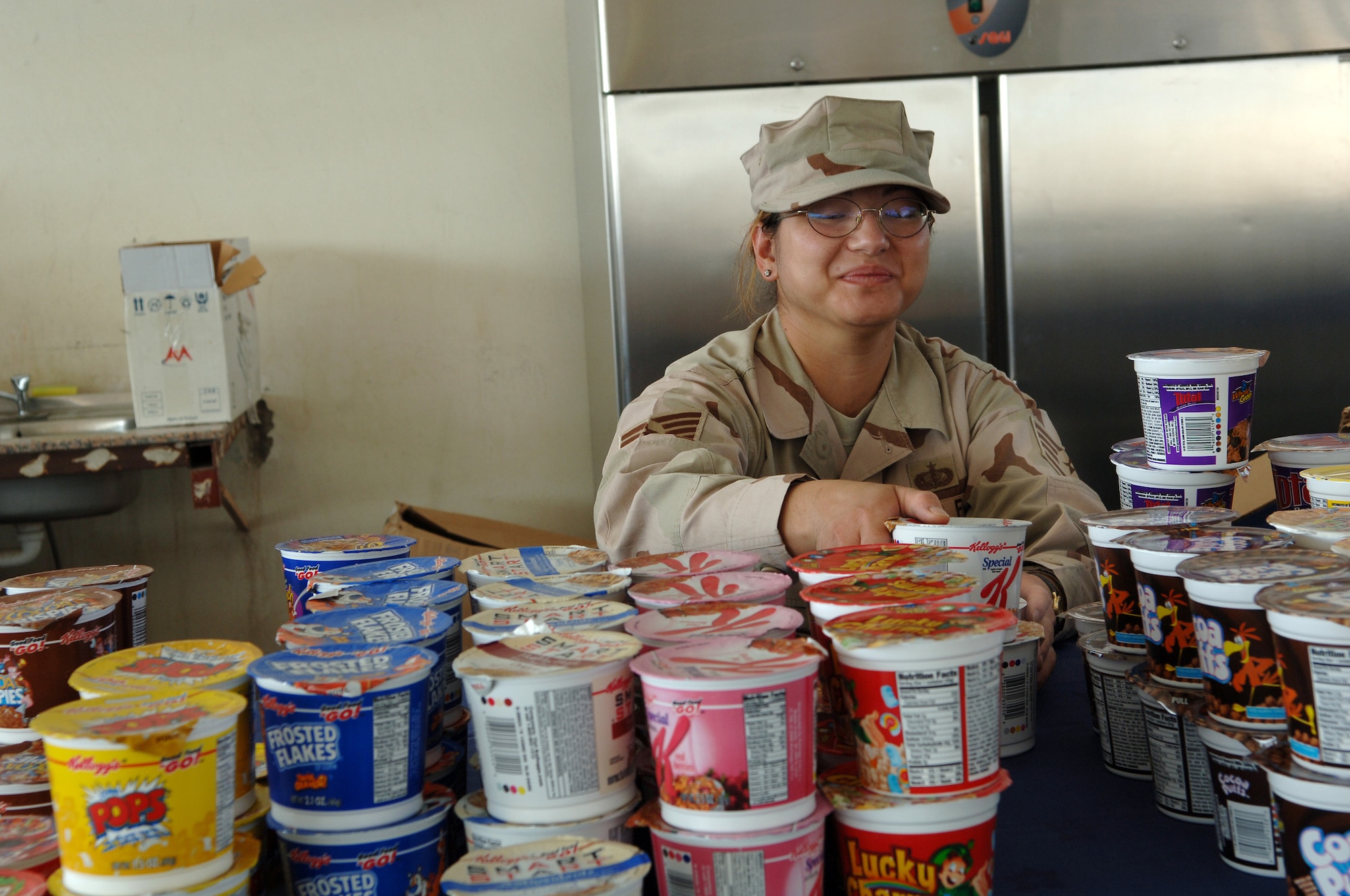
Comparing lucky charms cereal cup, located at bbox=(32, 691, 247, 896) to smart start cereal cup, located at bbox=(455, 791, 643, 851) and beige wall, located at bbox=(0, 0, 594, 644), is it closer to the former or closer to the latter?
smart start cereal cup, located at bbox=(455, 791, 643, 851)

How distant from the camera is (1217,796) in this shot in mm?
898

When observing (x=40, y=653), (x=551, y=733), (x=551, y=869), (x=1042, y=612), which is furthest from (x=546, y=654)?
(x=1042, y=612)

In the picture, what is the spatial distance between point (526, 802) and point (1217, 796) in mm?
557

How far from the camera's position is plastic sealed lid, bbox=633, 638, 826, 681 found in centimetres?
77

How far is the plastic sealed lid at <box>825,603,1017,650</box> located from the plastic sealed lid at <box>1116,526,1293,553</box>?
0.77ft

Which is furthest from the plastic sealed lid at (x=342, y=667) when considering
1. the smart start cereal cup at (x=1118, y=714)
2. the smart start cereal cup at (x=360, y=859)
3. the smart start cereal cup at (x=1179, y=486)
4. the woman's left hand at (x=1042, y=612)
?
the smart start cereal cup at (x=1179, y=486)

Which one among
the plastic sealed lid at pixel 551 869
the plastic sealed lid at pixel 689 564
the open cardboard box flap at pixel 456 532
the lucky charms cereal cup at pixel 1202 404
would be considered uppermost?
the lucky charms cereal cup at pixel 1202 404

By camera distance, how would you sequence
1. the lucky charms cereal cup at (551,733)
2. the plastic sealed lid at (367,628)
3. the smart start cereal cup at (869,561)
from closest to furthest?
the lucky charms cereal cup at (551,733)
the plastic sealed lid at (367,628)
the smart start cereal cup at (869,561)

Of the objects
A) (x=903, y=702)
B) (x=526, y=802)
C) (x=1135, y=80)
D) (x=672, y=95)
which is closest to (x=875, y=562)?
(x=903, y=702)

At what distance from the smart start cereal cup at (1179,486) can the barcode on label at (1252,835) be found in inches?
25.1

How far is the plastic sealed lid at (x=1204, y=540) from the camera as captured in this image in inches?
39.2

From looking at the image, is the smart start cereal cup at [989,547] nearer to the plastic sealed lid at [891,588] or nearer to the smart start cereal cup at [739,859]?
the plastic sealed lid at [891,588]

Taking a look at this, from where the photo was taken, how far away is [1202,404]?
143 centimetres

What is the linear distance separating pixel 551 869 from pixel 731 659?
0.64ft
